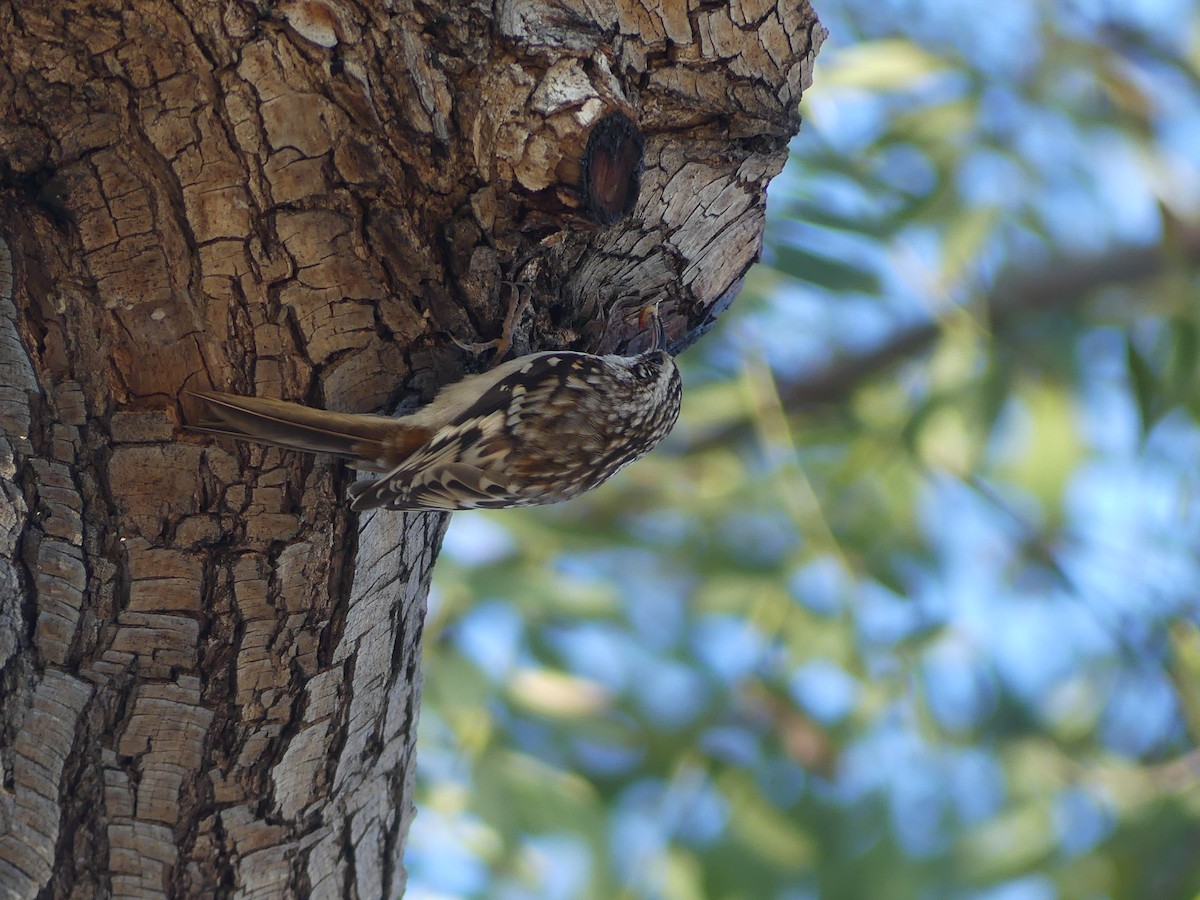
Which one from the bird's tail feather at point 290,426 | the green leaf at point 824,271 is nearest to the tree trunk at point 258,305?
the bird's tail feather at point 290,426

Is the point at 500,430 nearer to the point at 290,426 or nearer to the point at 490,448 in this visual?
the point at 490,448

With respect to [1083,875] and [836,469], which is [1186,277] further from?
[1083,875]

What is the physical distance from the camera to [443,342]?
5.19ft

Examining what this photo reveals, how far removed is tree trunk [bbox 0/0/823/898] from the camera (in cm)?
138

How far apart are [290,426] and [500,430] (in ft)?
1.84

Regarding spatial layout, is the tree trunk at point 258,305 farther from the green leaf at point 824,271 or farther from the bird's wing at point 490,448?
the green leaf at point 824,271

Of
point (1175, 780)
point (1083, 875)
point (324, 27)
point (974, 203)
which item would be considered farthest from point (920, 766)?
point (324, 27)

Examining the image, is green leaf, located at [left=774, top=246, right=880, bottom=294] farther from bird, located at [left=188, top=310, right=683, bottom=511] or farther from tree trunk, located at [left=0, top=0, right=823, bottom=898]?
tree trunk, located at [left=0, top=0, right=823, bottom=898]

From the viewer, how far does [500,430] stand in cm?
197

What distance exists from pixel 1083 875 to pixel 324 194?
229cm

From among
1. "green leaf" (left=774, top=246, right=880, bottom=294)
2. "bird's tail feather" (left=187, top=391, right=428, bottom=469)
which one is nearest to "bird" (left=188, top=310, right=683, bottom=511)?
"bird's tail feather" (left=187, top=391, right=428, bottom=469)

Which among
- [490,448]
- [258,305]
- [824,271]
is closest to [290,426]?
[258,305]

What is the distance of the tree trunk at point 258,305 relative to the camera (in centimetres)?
138

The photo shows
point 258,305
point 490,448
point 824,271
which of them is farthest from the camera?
point 824,271
